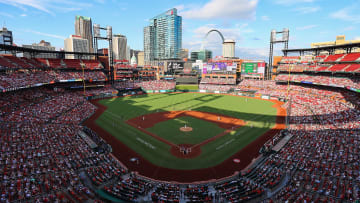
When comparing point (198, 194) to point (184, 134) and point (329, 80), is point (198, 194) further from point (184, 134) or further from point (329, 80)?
point (329, 80)

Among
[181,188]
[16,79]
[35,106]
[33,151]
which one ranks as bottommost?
[181,188]

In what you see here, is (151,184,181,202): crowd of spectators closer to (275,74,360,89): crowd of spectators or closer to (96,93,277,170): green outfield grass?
(96,93,277,170): green outfield grass

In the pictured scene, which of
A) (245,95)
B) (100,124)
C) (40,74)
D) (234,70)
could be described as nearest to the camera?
(100,124)

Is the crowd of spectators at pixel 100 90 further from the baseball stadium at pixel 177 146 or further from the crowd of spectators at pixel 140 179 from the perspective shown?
the crowd of spectators at pixel 140 179

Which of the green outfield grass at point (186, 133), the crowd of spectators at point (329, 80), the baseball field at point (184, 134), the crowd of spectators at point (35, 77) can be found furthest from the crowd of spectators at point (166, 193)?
the crowd of spectators at point (329, 80)

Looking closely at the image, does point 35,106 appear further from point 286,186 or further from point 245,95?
point 245,95

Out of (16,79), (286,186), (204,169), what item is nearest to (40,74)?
(16,79)

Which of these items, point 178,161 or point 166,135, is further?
point 166,135

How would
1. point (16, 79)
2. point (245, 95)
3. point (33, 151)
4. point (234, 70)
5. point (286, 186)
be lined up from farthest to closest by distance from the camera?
1. point (234, 70)
2. point (245, 95)
3. point (16, 79)
4. point (33, 151)
5. point (286, 186)

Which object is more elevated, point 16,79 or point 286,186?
point 16,79
